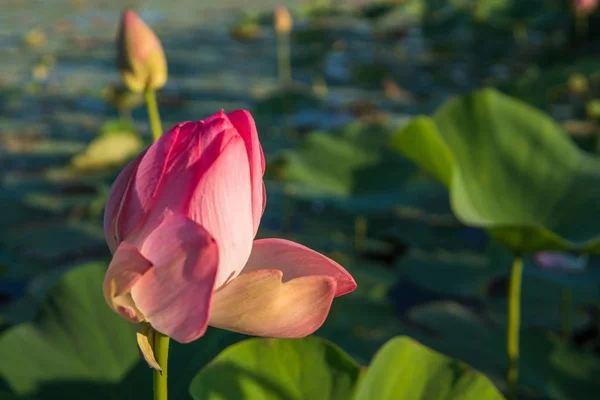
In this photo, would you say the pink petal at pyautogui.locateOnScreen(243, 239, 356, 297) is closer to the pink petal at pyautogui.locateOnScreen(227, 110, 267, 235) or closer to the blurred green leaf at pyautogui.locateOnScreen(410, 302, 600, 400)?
the pink petal at pyautogui.locateOnScreen(227, 110, 267, 235)

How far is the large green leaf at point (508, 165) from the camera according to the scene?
93 cm

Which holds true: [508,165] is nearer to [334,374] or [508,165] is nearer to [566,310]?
[566,310]

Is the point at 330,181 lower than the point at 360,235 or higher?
higher

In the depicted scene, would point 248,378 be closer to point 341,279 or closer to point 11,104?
point 341,279

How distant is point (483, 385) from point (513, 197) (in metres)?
0.45

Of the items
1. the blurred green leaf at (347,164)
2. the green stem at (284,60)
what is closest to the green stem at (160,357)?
the blurred green leaf at (347,164)

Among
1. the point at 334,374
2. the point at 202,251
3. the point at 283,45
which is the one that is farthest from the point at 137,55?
the point at 283,45

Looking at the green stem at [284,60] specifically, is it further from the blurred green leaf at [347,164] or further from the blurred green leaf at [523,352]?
the blurred green leaf at [523,352]

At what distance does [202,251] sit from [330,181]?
1.19 metres

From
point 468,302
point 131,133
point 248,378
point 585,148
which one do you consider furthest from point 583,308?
point 131,133

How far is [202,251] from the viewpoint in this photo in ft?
1.19

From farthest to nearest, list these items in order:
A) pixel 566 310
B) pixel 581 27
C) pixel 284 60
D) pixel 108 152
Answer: pixel 284 60
pixel 581 27
pixel 108 152
pixel 566 310

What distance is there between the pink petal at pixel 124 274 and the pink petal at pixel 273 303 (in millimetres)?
46

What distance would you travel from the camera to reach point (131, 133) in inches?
86.0
